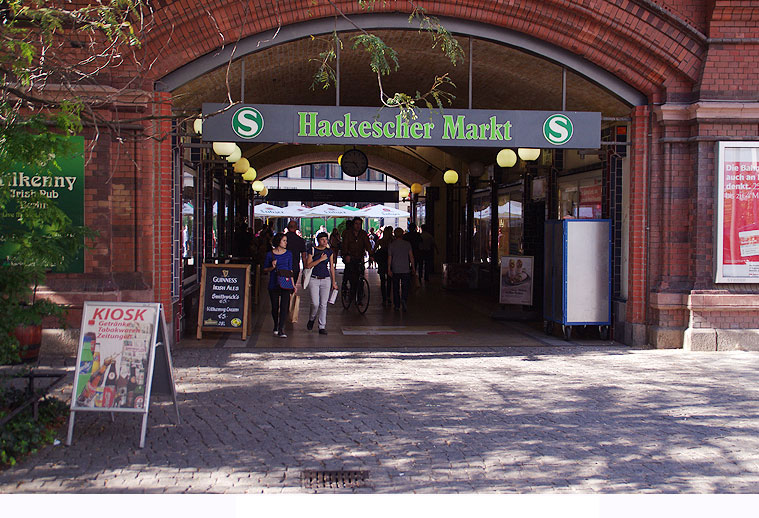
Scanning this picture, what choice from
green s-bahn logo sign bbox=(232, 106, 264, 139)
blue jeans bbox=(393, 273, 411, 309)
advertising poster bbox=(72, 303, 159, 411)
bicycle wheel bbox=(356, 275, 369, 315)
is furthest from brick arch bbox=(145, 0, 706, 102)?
bicycle wheel bbox=(356, 275, 369, 315)

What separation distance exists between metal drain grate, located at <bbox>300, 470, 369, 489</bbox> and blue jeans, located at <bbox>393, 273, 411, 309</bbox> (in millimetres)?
9680

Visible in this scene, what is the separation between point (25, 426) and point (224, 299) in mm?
5679

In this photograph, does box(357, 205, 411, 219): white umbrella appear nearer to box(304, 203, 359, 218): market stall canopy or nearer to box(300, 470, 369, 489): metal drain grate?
box(304, 203, 359, 218): market stall canopy

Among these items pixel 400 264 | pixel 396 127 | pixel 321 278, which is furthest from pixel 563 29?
pixel 400 264

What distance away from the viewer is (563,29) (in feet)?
35.3

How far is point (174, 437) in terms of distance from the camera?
6.24 metres

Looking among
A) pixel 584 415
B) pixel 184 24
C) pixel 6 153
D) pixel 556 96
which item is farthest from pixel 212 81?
pixel 584 415

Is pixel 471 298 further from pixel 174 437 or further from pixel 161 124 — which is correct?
pixel 174 437

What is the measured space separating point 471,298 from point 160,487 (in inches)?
546

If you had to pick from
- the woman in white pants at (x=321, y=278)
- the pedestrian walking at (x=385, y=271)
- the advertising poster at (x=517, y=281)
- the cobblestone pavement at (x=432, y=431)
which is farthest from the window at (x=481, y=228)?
the cobblestone pavement at (x=432, y=431)

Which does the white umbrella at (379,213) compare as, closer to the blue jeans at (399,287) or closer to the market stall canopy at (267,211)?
the market stall canopy at (267,211)

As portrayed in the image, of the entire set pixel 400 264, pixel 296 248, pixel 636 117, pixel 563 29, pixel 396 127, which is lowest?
pixel 400 264

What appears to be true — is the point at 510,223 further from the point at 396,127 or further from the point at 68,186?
the point at 68,186

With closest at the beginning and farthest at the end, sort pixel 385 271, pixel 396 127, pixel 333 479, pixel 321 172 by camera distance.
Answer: pixel 333 479 → pixel 396 127 → pixel 385 271 → pixel 321 172
